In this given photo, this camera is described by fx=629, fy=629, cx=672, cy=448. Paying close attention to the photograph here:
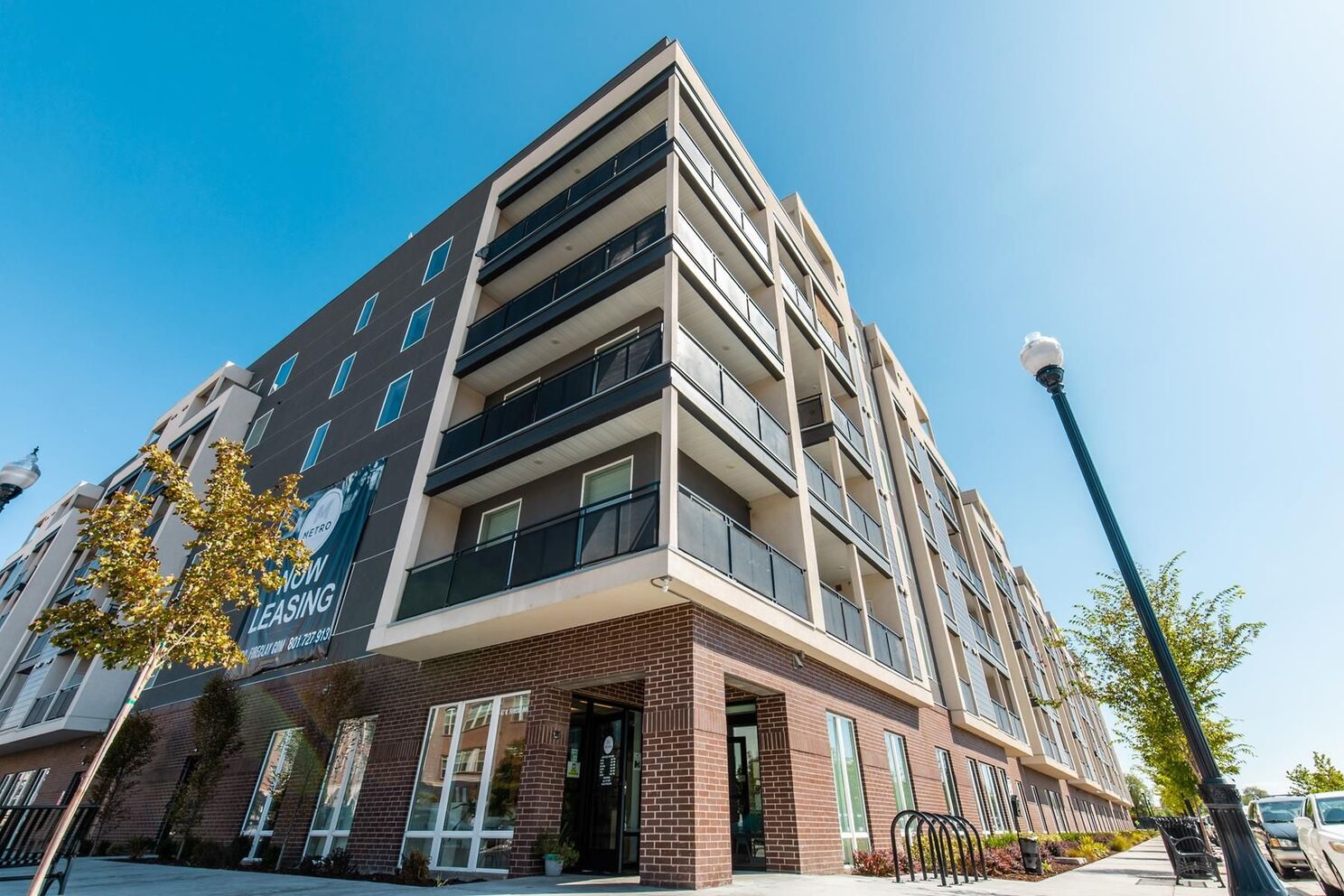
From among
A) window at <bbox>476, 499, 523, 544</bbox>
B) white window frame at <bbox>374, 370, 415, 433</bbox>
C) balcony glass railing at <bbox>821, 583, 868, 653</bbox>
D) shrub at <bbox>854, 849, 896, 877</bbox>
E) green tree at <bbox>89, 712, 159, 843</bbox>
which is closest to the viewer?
shrub at <bbox>854, 849, 896, 877</bbox>

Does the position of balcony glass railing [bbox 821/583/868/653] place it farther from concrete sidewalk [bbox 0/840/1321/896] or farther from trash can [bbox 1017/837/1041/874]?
trash can [bbox 1017/837/1041/874]

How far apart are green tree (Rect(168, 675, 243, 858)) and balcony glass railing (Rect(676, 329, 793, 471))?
13639mm

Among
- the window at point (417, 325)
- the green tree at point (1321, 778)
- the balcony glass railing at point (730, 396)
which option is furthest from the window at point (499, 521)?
the green tree at point (1321, 778)

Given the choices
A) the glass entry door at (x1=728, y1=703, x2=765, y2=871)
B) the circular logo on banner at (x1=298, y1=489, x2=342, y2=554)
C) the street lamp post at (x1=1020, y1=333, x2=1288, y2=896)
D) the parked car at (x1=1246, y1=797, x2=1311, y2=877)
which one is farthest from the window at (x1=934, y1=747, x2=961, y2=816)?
the circular logo on banner at (x1=298, y1=489, x2=342, y2=554)

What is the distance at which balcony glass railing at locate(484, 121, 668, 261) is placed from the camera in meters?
15.1

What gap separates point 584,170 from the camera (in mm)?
17625

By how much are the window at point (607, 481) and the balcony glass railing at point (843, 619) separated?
4.70 m

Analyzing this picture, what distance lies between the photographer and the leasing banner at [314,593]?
51.0ft

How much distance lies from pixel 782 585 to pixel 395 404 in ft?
42.4

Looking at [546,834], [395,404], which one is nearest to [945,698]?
[546,834]

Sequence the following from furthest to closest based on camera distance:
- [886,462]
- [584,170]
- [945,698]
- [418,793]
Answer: [886,462] → [945,698] → [584,170] → [418,793]

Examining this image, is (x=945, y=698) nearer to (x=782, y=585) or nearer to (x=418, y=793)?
(x=782, y=585)

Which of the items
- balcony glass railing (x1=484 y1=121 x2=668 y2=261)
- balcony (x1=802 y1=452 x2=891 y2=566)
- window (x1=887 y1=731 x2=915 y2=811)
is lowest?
window (x1=887 y1=731 x2=915 y2=811)

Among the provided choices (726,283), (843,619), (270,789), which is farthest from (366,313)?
(843,619)
